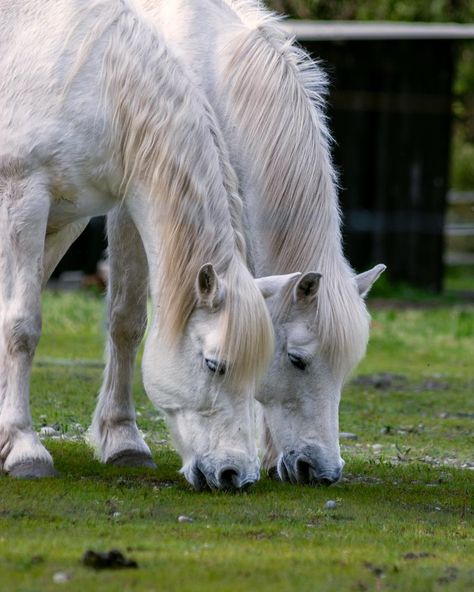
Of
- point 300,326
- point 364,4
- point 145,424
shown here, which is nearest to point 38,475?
point 300,326

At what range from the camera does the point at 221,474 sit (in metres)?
6.09

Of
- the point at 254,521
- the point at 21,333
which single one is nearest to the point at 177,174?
the point at 21,333

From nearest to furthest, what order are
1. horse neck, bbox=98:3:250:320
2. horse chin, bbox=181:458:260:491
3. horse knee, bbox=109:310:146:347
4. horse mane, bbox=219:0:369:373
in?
horse chin, bbox=181:458:260:491 < horse neck, bbox=98:3:250:320 < horse mane, bbox=219:0:369:373 < horse knee, bbox=109:310:146:347

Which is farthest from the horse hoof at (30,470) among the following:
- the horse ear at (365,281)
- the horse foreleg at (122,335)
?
the horse ear at (365,281)

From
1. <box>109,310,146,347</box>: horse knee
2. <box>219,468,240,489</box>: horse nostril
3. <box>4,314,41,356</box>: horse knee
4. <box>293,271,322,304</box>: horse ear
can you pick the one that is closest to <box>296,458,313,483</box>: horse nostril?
<box>219,468,240,489</box>: horse nostril

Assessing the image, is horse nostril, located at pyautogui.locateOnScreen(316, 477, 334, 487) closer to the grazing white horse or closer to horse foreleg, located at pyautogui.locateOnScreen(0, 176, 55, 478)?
the grazing white horse

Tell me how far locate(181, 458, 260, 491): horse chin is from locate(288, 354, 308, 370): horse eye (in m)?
0.69

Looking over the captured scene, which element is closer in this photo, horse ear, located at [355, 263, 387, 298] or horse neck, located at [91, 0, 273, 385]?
horse neck, located at [91, 0, 273, 385]

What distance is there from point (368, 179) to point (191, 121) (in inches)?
664

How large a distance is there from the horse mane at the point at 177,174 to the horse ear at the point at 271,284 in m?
0.32

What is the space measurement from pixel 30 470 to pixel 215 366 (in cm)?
106

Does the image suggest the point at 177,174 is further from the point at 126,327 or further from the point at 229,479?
the point at 126,327

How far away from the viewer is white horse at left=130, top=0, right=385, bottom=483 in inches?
259

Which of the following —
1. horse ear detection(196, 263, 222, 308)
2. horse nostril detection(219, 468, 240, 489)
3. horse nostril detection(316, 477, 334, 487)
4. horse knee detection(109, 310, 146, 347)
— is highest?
horse ear detection(196, 263, 222, 308)
